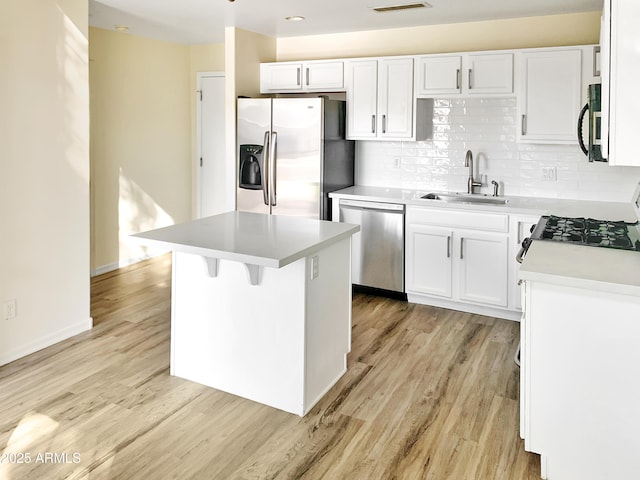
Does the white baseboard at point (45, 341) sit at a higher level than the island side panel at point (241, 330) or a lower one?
lower

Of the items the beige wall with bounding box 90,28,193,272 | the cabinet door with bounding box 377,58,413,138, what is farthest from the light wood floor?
the beige wall with bounding box 90,28,193,272

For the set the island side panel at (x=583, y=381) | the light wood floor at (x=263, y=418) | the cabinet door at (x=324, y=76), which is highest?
the cabinet door at (x=324, y=76)

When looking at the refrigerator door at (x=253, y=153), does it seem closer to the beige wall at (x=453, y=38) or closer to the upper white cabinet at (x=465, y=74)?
the beige wall at (x=453, y=38)

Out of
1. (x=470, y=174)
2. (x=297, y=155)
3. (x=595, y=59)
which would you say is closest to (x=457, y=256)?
(x=470, y=174)

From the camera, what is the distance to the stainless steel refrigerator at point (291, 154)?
4.68 meters

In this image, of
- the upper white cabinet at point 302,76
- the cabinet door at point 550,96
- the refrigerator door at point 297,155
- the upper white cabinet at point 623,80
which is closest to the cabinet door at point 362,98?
the upper white cabinet at point 302,76

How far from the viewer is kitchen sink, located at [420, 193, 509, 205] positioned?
14.9 feet

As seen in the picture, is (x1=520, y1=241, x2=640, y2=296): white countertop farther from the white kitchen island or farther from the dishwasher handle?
the dishwasher handle

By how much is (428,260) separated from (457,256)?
0.25m

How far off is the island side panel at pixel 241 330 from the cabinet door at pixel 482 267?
2033 mm

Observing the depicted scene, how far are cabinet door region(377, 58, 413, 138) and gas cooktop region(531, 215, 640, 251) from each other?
5.27 ft

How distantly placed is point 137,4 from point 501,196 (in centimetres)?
334

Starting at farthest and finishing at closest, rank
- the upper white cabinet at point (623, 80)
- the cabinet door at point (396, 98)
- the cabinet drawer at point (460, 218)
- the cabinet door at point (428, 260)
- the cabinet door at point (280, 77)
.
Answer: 1. the cabinet door at point (280, 77)
2. the cabinet door at point (396, 98)
3. the cabinet door at point (428, 260)
4. the cabinet drawer at point (460, 218)
5. the upper white cabinet at point (623, 80)

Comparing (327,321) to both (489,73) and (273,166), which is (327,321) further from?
(489,73)
